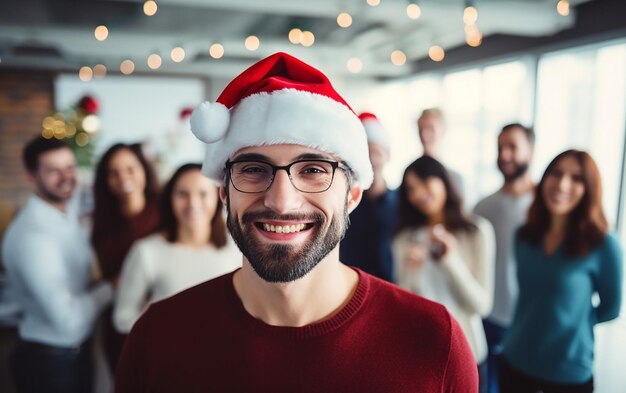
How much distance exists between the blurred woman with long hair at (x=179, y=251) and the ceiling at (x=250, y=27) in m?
2.11

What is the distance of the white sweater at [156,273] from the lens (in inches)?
79.6

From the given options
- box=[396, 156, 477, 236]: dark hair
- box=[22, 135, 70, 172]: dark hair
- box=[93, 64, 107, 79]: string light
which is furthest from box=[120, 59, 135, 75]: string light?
box=[396, 156, 477, 236]: dark hair

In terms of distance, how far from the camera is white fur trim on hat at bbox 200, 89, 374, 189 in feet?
3.40

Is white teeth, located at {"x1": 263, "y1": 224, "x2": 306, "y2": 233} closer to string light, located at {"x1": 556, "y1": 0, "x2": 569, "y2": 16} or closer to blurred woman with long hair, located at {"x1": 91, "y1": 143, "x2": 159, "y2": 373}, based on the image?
blurred woman with long hair, located at {"x1": 91, "y1": 143, "x2": 159, "y2": 373}

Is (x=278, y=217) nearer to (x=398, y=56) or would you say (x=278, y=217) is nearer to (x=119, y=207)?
Result: (x=119, y=207)

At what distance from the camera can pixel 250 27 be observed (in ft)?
19.7

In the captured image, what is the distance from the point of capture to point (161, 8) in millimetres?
5227

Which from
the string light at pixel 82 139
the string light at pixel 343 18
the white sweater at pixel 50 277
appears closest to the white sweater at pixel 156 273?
the white sweater at pixel 50 277

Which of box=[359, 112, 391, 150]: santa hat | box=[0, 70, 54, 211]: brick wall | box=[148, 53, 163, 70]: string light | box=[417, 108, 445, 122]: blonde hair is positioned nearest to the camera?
box=[359, 112, 391, 150]: santa hat

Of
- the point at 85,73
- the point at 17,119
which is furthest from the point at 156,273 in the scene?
the point at 17,119

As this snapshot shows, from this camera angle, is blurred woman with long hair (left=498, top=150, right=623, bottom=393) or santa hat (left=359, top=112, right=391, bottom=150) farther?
blurred woman with long hair (left=498, top=150, right=623, bottom=393)

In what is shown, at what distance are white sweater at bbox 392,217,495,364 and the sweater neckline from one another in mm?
1104

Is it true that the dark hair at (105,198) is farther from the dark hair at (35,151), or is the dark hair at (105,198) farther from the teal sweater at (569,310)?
the teal sweater at (569,310)

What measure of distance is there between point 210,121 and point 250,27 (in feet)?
17.4
